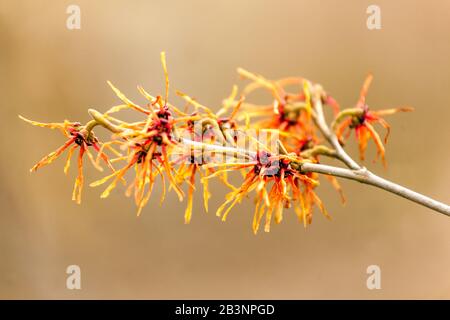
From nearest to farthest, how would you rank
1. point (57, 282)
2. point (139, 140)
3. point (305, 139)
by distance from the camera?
point (139, 140), point (305, 139), point (57, 282)

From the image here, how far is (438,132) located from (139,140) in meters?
2.70

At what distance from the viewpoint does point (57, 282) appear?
3129mm

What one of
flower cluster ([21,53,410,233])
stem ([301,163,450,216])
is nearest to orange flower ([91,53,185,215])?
flower cluster ([21,53,410,233])

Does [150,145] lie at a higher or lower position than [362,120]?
lower

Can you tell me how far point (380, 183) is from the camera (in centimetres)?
91

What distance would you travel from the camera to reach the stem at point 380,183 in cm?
87

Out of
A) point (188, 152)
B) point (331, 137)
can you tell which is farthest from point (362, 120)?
point (188, 152)

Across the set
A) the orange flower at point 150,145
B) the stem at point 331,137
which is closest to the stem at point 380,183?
the stem at point 331,137

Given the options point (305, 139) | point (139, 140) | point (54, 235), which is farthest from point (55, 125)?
point (54, 235)

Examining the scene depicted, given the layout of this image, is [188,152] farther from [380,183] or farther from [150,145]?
[380,183]

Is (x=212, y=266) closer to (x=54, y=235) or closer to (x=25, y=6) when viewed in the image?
(x=54, y=235)

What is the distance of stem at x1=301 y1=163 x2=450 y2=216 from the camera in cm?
87

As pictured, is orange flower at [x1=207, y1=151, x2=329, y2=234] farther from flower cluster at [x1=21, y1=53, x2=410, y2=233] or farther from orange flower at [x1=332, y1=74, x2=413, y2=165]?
orange flower at [x1=332, y1=74, x2=413, y2=165]

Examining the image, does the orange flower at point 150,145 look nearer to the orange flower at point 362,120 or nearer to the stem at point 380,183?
the stem at point 380,183
